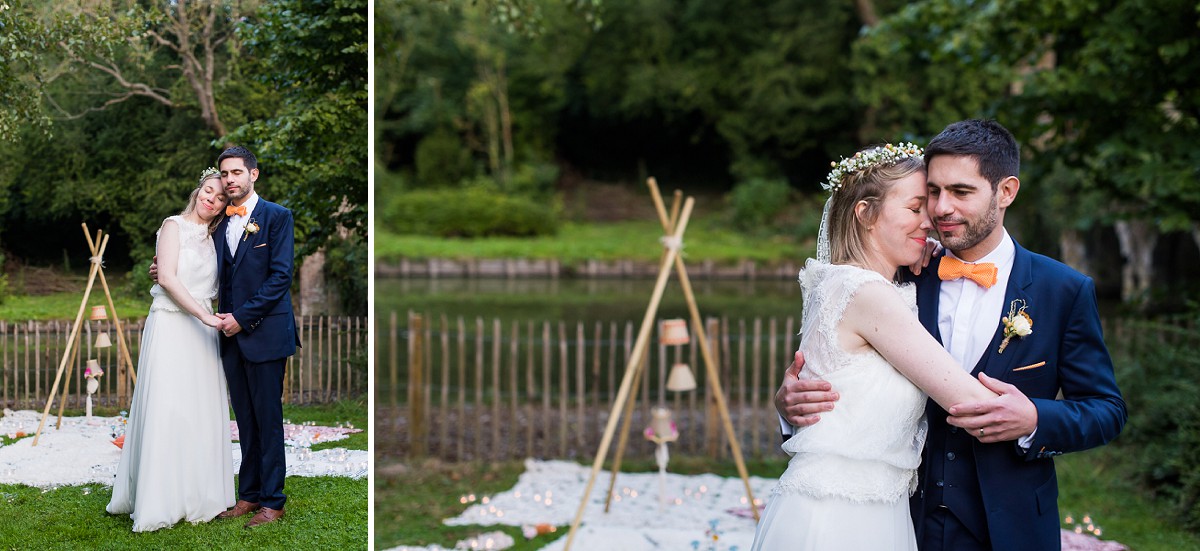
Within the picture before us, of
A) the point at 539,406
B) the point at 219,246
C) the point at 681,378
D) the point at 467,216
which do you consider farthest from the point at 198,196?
the point at 467,216

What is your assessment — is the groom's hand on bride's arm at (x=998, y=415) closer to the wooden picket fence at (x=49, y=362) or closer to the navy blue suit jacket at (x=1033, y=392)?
the navy blue suit jacket at (x=1033, y=392)

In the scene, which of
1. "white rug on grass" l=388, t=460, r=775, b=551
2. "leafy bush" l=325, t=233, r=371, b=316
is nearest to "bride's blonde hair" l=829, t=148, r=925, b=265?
"leafy bush" l=325, t=233, r=371, b=316

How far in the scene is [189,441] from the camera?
11.4 ft

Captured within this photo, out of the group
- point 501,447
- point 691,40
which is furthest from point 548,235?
point 501,447

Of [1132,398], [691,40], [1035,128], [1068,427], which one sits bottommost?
[1132,398]

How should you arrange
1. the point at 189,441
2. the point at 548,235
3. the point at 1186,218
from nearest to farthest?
the point at 189,441 < the point at 1186,218 < the point at 548,235

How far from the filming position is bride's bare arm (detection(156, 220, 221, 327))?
3.38m

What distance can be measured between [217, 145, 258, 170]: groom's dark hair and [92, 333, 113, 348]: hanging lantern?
73cm

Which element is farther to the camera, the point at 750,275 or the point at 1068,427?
the point at 750,275

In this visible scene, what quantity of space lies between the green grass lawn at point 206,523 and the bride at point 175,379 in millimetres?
56

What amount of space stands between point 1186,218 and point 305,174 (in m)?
5.76

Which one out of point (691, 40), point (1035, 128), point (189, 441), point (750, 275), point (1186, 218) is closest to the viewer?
point (189, 441)

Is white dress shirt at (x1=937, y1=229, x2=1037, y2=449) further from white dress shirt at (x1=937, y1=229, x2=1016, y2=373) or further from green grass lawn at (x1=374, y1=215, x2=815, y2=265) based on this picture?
green grass lawn at (x1=374, y1=215, x2=815, y2=265)

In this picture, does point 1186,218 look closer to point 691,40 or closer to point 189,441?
point 189,441
